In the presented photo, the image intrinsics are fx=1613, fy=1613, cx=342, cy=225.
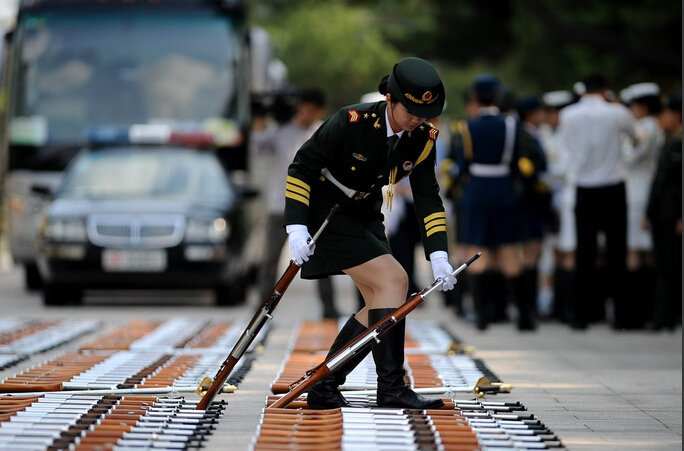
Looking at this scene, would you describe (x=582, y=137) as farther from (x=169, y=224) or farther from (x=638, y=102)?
(x=169, y=224)

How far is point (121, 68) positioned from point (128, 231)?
3.60 m

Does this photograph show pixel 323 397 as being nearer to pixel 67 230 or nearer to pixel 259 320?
pixel 259 320

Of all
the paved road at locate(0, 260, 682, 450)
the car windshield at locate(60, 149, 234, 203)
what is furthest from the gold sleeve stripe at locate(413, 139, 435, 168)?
the car windshield at locate(60, 149, 234, 203)

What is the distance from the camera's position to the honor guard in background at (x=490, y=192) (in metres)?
13.2

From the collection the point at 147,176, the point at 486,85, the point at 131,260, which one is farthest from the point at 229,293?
the point at 486,85

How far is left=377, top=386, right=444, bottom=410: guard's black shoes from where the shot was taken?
24.8 feet

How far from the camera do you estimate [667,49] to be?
28.2m

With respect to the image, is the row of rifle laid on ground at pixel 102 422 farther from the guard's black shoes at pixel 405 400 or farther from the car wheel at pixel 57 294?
the car wheel at pixel 57 294

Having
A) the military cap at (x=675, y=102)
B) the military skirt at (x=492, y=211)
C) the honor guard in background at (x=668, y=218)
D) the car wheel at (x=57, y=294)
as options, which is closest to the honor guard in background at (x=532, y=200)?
the military skirt at (x=492, y=211)

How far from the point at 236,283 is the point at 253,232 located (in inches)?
70.2

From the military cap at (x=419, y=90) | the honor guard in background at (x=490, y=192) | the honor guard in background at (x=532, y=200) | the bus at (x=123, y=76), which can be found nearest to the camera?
the military cap at (x=419, y=90)

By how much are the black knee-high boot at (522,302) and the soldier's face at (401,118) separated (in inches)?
236

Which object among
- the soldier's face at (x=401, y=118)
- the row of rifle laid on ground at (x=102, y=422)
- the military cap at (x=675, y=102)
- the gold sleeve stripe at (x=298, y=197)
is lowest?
the row of rifle laid on ground at (x=102, y=422)

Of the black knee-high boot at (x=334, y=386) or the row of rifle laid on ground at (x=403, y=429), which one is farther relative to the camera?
the black knee-high boot at (x=334, y=386)
